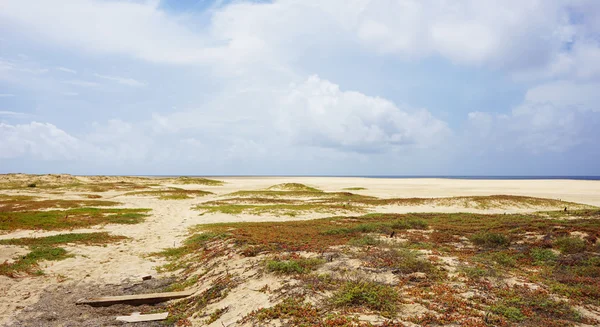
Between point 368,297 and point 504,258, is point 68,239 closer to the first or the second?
point 368,297

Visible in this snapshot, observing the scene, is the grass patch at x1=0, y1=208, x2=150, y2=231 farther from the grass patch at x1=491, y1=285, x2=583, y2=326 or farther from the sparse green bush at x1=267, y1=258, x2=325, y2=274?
the grass patch at x1=491, y1=285, x2=583, y2=326

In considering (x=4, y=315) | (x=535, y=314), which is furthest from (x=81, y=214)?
(x=535, y=314)

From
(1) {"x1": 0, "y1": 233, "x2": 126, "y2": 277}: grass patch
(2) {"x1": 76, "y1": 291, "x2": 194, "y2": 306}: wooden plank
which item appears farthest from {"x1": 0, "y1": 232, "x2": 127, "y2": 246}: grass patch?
(2) {"x1": 76, "y1": 291, "x2": 194, "y2": 306}: wooden plank

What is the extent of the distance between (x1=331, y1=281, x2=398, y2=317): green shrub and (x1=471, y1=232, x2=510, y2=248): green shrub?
10.2 m

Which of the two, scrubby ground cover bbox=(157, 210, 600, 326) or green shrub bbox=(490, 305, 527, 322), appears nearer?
green shrub bbox=(490, 305, 527, 322)

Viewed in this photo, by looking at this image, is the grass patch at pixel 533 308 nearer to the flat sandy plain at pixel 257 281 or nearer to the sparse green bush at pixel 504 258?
the flat sandy plain at pixel 257 281

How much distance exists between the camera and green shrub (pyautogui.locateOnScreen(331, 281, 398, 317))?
8.46m

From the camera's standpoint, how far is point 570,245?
49.8 ft

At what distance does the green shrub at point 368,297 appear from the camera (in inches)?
333

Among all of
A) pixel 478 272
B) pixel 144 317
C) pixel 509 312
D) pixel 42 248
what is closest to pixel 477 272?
pixel 478 272

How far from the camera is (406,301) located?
29.1 feet

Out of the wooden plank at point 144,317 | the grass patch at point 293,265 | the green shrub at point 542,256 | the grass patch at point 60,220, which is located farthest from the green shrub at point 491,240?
the grass patch at point 60,220

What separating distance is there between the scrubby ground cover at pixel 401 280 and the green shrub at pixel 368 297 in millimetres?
29

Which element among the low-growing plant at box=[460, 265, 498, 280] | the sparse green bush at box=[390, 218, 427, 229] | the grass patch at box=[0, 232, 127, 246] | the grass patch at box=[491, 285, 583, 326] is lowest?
the grass patch at box=[0, 232, 127, 246]
